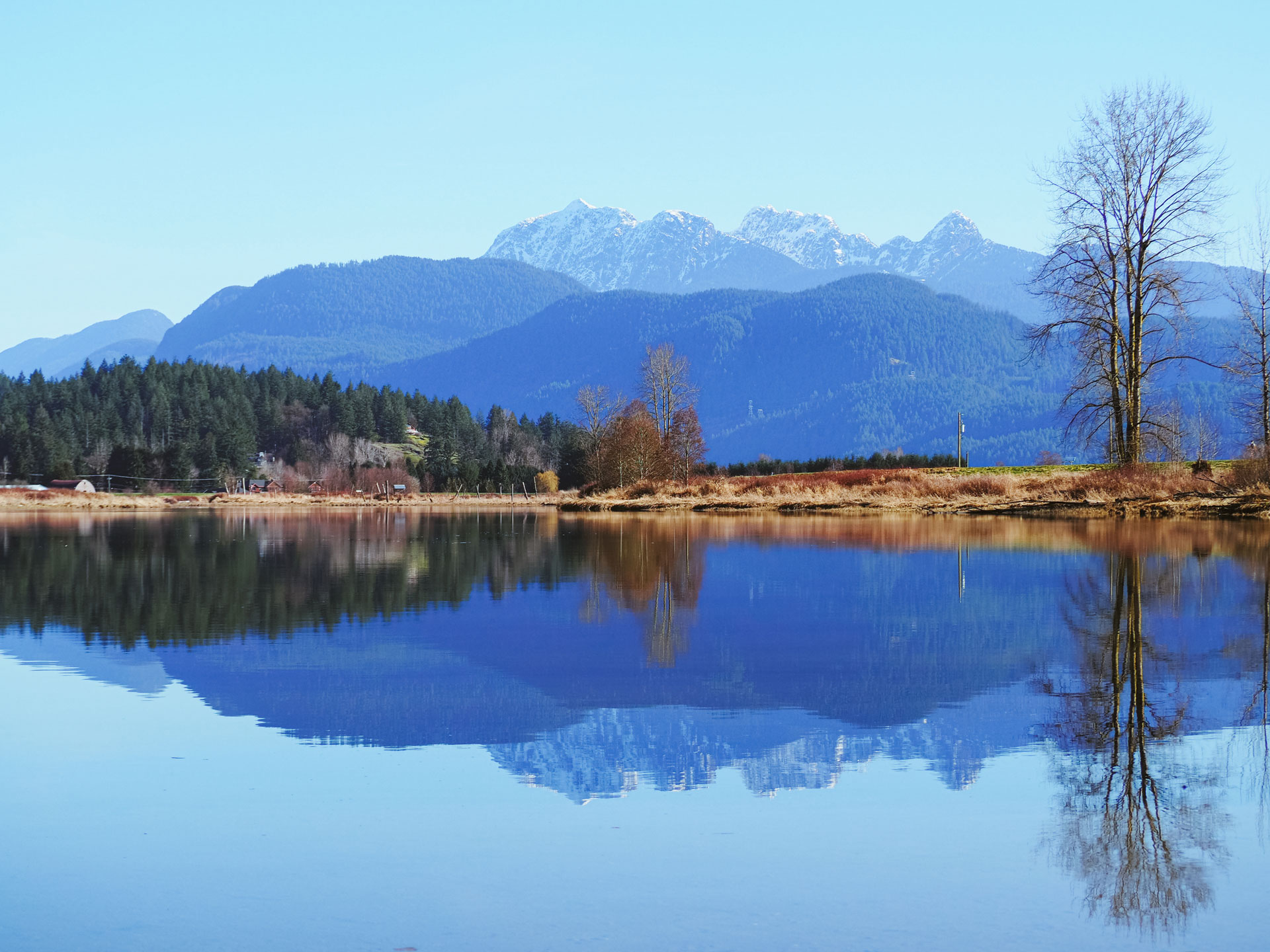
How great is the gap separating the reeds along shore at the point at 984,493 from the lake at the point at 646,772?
1983 cm

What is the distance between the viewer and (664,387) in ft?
253

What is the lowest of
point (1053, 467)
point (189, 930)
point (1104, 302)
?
point (189, 930)

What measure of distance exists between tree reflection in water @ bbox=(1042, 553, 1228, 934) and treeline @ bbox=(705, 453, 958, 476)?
71.1 m

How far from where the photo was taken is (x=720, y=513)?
4900 cm

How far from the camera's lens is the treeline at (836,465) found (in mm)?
90100

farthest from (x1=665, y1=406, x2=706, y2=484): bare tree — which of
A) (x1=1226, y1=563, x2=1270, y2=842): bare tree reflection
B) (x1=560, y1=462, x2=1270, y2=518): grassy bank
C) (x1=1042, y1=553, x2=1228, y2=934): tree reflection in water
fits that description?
(x1=1042, y1=553, x2=1228, y2=934): tree reflection in water

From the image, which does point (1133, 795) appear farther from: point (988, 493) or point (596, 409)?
point (596, 409)

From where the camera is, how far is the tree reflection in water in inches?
196

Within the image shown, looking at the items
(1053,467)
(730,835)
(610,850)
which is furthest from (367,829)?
(1053,467)

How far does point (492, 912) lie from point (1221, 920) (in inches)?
117

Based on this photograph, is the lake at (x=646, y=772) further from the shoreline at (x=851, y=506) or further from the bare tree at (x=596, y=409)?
the bare tree at (x=596, y=409)

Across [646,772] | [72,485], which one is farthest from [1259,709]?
[72,485]

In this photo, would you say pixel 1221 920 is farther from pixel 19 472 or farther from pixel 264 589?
pixel 19 472

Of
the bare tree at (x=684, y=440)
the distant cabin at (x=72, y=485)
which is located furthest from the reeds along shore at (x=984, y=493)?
the distant cabin at (x=72, y=485)
